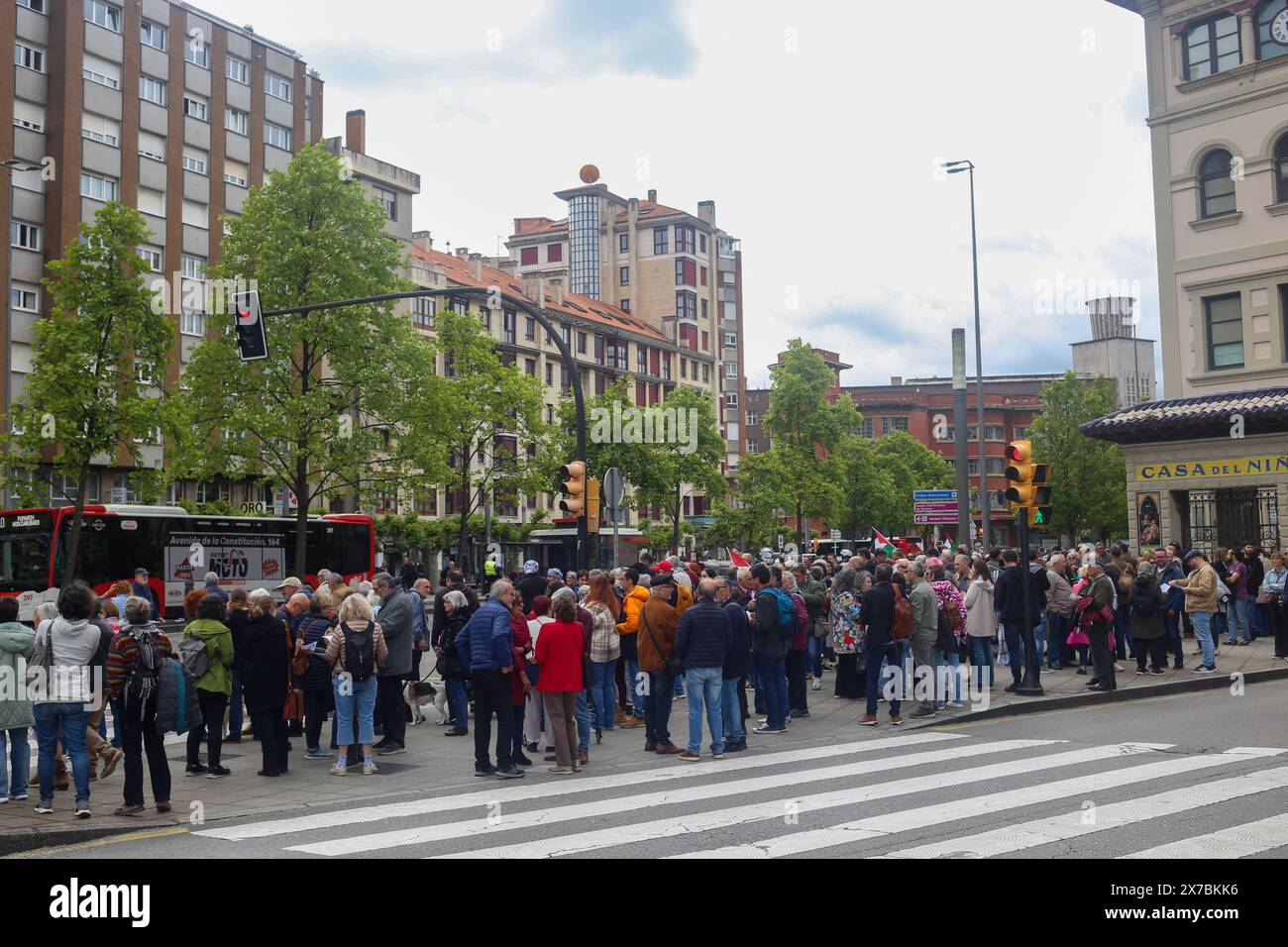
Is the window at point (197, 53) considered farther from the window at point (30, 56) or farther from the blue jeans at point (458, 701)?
the blue jeans at point (458, 701)

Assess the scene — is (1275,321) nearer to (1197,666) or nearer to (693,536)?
(1197,666)

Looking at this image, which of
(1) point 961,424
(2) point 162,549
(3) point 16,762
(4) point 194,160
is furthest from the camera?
(4) point 194,160

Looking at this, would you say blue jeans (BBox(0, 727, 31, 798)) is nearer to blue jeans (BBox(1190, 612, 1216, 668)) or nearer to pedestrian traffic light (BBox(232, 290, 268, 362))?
pedestrian traffic light (BBox(232, 290, 268, 362))

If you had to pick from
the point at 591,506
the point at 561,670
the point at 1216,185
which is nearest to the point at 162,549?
the point at 591,506

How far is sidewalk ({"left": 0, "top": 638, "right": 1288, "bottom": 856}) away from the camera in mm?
9484

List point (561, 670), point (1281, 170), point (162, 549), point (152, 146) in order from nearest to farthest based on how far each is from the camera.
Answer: point (561, 670) → point (1281, 170) → point (162, 549) → point (152, 146)

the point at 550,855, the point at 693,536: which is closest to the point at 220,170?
the point at 693,536

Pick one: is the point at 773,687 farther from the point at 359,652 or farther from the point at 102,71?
the point at 102,71

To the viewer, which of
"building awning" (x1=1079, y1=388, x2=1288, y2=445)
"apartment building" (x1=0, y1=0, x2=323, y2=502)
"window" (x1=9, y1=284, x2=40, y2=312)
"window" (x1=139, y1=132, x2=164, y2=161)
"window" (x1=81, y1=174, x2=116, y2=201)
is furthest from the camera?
"window" (x1=139, y1=132, x2=164, y2=161)

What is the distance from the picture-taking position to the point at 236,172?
55125 millimetres

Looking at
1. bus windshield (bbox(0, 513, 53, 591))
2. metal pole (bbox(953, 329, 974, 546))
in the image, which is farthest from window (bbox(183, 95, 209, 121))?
metal pole (bbox(953, 329, 974, 546))

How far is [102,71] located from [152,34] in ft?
12.0

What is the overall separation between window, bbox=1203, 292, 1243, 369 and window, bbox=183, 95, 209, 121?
41.4 meters

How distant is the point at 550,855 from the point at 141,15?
51627 mm
